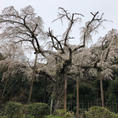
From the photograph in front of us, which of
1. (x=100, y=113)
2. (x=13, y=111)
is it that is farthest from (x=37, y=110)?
(x=100, y=113)

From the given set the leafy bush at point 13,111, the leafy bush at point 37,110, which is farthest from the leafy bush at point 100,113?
the leafy bush at point 13,111

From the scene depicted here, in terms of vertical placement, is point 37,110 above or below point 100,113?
below

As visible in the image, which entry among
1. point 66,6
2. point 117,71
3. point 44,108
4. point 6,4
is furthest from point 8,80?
point 117,71

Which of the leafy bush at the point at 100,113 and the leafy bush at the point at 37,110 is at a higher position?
the leafy bush at the point at 100,113

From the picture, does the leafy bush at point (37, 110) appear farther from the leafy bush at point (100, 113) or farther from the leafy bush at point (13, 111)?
the leafy bush at point (100, 113)

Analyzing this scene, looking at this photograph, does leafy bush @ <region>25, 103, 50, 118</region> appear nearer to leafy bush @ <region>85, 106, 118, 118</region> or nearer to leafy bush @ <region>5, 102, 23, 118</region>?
leafy bush @ <region>5, 102, 23, 118</region>

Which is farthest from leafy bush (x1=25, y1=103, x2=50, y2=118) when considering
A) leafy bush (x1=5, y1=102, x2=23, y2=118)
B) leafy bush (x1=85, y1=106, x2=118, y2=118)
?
leafy bush (x1=85, y1=106, x2=118, y2=118)

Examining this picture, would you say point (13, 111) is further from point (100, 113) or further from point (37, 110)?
point (100, 113)

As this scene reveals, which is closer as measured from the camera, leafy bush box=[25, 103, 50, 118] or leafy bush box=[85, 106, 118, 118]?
leafy bush box=[85, 106, 118, 118]

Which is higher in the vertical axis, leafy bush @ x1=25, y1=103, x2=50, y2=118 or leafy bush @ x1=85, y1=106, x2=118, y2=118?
leafy bush @ x1=85, y1=106, x2=118, y2=118

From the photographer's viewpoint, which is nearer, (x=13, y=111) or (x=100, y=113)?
(x=100, y=113)

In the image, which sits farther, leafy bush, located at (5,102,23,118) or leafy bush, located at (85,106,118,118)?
leafy bush, located at (5,102,23,118)

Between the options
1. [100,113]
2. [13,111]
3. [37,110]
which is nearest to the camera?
[100,113]

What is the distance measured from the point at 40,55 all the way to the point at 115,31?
4261 millimetres
